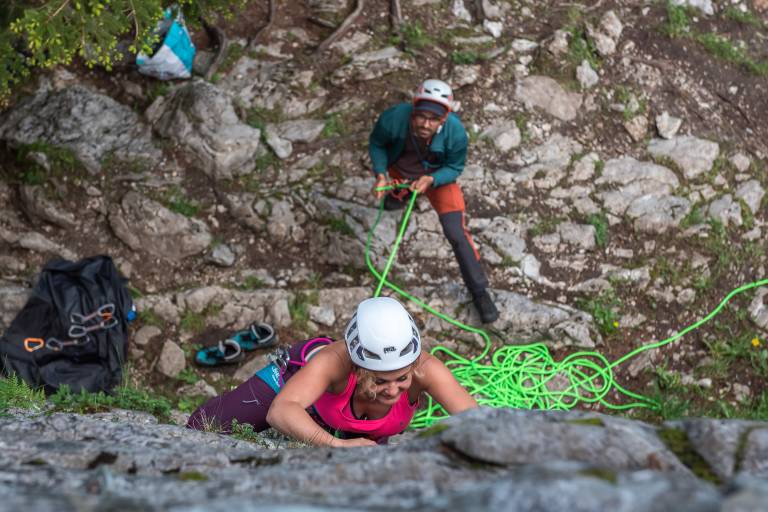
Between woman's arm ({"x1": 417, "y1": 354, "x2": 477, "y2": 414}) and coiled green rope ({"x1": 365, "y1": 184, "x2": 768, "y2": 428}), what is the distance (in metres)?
2.57

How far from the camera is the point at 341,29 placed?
9.47m

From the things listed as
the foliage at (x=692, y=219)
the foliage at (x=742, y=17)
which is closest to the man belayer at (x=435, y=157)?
the foliage at (x=692, y=219)

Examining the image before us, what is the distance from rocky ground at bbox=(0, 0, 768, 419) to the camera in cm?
738

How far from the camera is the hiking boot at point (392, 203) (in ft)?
25.5

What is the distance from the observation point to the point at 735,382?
7.18 metres

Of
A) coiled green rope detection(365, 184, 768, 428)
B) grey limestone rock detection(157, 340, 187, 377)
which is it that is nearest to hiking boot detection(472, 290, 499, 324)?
coiled green rope detection(365, 184, 768, 428)

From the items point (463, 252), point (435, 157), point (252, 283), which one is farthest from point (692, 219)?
point (252, 283)

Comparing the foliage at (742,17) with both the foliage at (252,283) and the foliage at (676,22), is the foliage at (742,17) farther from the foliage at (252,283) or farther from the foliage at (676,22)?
the foliage at (252,283)

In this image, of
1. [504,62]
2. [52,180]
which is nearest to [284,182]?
[52,180]

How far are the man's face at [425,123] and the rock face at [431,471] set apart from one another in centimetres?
391

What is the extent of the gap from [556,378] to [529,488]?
540 cm

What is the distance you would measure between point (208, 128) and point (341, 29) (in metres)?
2.26

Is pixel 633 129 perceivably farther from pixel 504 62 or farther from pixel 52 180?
pixel 52 180

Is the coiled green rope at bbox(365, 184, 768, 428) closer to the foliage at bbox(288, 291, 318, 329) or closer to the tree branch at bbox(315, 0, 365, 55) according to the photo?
the foliage at bbox(288, 291, 318, 329)
